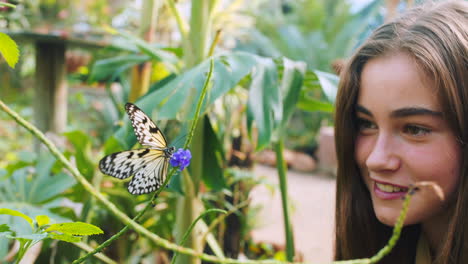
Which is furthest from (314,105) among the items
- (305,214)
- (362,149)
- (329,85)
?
(305,214)

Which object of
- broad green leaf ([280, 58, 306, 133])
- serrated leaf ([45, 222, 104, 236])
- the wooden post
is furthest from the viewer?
the wooden post

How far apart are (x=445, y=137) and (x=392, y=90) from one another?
0.39 ft

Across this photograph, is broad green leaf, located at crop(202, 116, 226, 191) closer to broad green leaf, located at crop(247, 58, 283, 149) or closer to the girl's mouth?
broad green leaf, located at crop(247, 58, 283, 149)

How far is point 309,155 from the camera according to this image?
18.1ft

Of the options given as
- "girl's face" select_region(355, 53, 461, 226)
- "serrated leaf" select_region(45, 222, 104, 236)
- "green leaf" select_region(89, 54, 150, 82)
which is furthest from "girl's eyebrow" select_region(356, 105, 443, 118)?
"green leaf" select_region(89, 54, 150, 82)

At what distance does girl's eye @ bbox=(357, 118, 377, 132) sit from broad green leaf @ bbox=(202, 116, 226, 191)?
0.36 meters

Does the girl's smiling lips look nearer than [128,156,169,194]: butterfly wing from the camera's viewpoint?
No

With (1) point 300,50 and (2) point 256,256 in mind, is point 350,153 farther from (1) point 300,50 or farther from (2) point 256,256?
(1) point 300,50

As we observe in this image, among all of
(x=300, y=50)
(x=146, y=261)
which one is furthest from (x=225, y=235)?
(x=300, y=50)

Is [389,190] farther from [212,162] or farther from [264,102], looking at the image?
[212,162]

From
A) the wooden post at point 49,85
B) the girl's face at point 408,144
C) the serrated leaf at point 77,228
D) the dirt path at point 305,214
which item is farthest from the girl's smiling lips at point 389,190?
the wooden post at point 49,85

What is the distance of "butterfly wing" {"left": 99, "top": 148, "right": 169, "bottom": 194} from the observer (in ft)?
1.61

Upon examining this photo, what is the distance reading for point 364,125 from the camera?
2.72ft

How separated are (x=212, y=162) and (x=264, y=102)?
0.24 m
